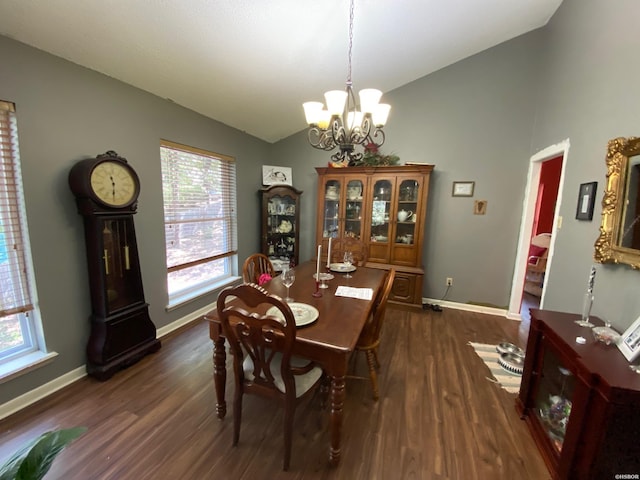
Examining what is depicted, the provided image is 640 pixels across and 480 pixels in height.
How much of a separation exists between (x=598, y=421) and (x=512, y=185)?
285cm

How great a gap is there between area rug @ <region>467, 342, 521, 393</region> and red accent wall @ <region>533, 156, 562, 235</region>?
10.7 feet

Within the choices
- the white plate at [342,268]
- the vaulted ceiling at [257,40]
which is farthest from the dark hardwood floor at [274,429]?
the vaulted ceiling at [257,40]

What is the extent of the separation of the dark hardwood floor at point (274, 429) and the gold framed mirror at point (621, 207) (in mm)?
1187

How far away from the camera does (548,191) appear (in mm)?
4668

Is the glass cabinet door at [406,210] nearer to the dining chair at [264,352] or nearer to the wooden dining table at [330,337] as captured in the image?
the wooden dining table at [330,337]

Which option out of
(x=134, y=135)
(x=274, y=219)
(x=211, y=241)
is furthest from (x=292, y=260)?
(x=134, y=135)

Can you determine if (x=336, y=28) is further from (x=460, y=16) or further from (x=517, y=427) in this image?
(x=517, y=427)

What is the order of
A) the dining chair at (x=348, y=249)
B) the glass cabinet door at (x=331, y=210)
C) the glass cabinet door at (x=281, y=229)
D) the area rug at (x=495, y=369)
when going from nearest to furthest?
the area rug at (x=495, y=369), the dining chair at (x=348, y=249), the glass cabinet door at (x=331, y=210), the glass cabinet door at (x=281, y=229)

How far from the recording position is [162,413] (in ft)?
5.73

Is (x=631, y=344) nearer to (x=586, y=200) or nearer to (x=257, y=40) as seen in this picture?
(x=586, y=200)

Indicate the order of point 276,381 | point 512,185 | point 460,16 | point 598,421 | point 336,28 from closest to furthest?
point 598,421 → point 276,381 → point 336,28 → point 460,16 → point 512,185

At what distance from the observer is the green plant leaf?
0.73m

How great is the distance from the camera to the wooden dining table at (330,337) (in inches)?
51.8

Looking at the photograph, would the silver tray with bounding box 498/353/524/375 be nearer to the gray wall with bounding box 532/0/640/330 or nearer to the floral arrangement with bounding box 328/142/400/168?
the gray wall with bounding box 532/0/640/330
